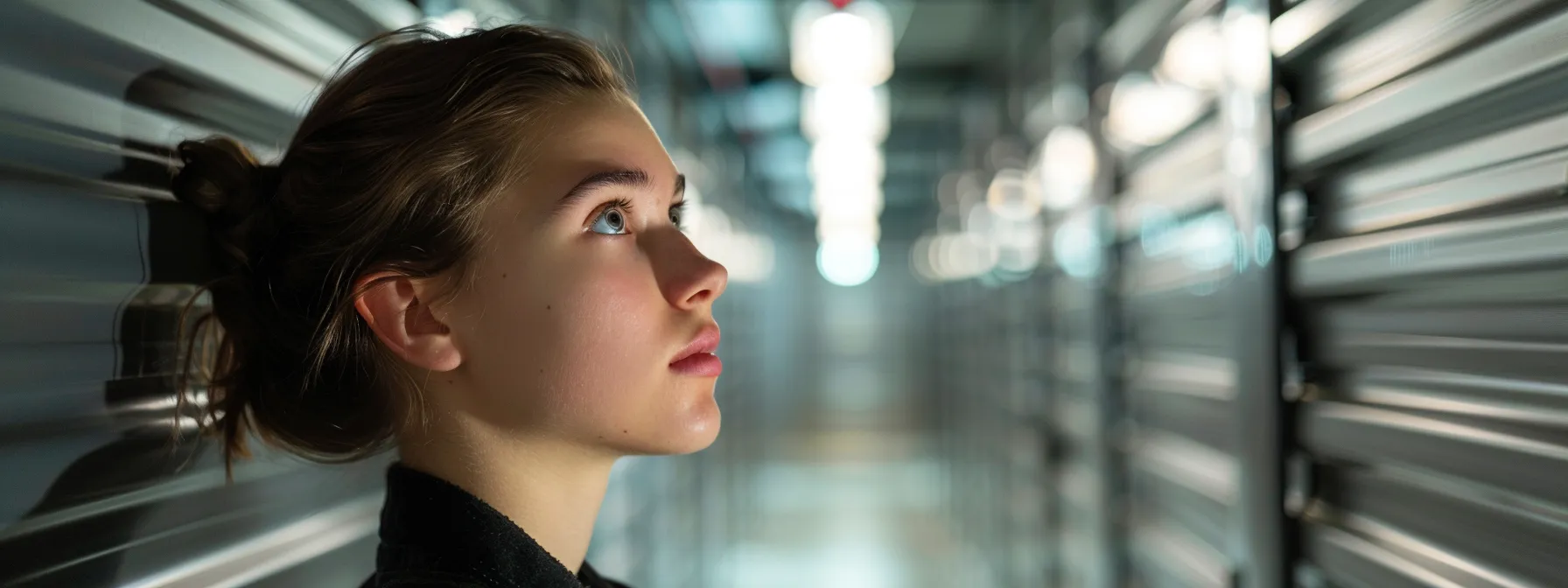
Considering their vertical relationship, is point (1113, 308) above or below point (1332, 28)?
below

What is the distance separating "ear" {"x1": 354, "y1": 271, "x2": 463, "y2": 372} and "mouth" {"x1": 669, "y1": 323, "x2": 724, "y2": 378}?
0.29 meters

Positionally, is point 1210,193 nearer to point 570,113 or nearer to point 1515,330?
point 1515,330

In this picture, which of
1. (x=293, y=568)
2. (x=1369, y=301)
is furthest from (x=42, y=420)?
(x=1369, y=301)

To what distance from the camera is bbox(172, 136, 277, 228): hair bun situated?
116 centimetres

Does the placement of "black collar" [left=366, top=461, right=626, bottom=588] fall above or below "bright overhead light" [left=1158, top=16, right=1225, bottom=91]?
below

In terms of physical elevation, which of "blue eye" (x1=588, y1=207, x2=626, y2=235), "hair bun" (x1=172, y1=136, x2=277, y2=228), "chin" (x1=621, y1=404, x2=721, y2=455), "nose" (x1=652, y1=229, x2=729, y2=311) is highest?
"hair bun" (x1=172, y1=136, x2=277, y2=228)

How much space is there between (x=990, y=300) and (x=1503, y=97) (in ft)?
16.2

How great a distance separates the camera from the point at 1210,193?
7.06ft

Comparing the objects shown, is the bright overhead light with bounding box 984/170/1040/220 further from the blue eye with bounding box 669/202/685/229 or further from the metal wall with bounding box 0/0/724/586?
the metal wall with bounding box 0/0/724/586

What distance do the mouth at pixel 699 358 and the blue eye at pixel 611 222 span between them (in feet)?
0.58

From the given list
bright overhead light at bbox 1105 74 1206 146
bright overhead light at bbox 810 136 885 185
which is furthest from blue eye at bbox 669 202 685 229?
bright overhead light at bbox 810 136 885 185

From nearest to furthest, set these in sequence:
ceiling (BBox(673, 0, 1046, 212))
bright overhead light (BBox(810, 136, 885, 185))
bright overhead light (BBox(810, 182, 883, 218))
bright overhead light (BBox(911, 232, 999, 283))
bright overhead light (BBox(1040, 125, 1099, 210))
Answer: bright overhead light (BBox(1040, 125, 1099, 210))
ceiling (BBox(673, 0, 1046, 212))
bright overhead light (BBox(810, 136, 885, 185))
bright overhead light (BBox(911, 232, 999, 283))
bright overhead light (BBox(810, 182, 883, 218))

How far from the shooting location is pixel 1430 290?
1.33m

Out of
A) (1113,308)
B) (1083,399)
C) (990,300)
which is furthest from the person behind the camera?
(990,300)
